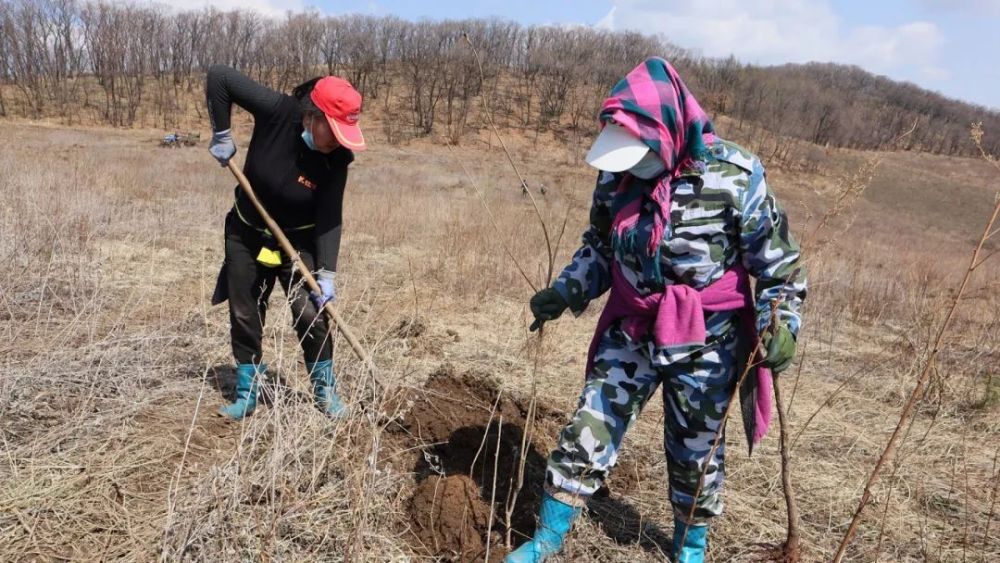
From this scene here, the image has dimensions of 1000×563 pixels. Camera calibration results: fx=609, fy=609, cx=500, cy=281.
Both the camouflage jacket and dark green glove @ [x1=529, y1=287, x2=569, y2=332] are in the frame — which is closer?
the camouflage jacket

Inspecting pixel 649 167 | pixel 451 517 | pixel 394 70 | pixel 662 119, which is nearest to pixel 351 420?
pixel 451 517

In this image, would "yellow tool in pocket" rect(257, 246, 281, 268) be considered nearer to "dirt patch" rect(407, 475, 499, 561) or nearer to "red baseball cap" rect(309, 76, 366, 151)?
"red baseball cap" rect(309, 76, 366, 151)

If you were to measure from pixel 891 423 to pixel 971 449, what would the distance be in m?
0.43

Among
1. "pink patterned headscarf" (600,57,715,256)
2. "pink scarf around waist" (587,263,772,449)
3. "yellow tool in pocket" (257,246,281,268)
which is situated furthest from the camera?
"yellow tool in pocket" (257,246,281,268)

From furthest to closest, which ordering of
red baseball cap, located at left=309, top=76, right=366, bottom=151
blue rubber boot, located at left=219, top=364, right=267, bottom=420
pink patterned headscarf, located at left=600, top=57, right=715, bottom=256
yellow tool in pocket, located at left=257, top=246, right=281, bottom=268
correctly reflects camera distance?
blue rubber boot, located at left=219, top=364, right=267, bottom=420 < yellow tool in pocket, located at left=257, top=246, right=281, bottom=268 < red baseball cap, located at left=309, top=76, right=366, bottom=151 < pink patterned headscarf, located at left=600, top=57, right=715, bottom=256

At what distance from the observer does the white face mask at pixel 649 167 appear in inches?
71.2

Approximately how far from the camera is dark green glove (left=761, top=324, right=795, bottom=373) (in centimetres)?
180

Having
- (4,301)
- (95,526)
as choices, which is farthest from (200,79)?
(95,526)

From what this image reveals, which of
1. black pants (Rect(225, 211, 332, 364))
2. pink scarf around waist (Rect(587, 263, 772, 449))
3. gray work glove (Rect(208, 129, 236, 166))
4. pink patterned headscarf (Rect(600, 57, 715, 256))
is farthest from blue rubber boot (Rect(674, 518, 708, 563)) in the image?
gray work glove (Rect(208, 129, 236, 166))

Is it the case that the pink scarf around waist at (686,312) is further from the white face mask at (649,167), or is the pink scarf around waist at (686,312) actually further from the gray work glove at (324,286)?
the gray work glove at (324,286)

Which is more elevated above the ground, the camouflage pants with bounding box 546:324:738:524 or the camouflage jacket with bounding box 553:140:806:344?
the camouflage jacket with bounding box 553:140:806:344

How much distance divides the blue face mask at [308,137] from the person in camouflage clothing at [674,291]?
1273mm

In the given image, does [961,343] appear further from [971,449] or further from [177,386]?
[177,386]

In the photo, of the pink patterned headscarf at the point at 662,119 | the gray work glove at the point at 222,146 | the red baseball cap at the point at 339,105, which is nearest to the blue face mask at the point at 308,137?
the red baseball cap at the point at 339,105
